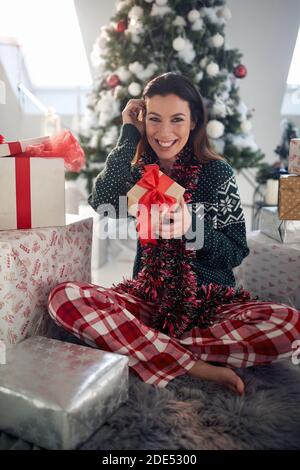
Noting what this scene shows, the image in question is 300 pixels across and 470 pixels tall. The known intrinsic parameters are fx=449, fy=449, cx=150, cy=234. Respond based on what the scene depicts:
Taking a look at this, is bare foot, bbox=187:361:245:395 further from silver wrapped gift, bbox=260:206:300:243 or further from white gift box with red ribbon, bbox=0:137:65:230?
silver wrapped gift, bbox=260:206:300:243

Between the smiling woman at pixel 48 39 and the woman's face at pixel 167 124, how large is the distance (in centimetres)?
225

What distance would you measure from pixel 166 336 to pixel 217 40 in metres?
1.75

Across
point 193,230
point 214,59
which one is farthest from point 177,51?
point 193,230

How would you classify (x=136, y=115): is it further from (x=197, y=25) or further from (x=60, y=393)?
(x=197, y=25)

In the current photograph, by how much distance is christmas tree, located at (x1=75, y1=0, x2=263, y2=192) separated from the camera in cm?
229

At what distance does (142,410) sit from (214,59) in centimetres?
196

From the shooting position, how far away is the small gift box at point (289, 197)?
152 centimetres

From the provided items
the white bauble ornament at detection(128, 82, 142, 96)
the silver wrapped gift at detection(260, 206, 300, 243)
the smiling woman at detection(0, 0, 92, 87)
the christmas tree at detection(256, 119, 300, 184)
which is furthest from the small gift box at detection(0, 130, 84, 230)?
the smiling woman at detection(0, 0, 92, 87)

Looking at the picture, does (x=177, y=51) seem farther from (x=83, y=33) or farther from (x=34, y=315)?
(x=34, y=315)

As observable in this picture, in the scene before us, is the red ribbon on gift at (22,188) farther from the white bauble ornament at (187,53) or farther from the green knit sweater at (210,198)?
the white bauble ornament at (187,53)

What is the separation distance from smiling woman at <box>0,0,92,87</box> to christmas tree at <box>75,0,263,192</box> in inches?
33.3

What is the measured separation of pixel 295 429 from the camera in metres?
0.96

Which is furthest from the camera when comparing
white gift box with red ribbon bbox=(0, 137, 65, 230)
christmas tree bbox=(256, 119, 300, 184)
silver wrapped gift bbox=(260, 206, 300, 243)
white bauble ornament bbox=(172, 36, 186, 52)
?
christmas tree bbox=(256, 119, 300, 184)

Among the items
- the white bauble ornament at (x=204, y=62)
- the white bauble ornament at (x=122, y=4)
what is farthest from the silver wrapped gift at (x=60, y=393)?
the white bauble ornament at (x=122, y=4)
